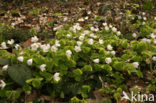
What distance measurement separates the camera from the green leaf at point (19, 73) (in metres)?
2.20

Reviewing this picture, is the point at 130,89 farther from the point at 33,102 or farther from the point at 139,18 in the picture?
the point at 139,18

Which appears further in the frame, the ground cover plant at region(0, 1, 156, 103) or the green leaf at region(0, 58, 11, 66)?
the green leaf at region(0, 58, 11, 66)

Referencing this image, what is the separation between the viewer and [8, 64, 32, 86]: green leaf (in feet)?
7.21

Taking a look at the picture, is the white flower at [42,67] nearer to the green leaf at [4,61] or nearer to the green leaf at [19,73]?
the green leaf at [19,73]

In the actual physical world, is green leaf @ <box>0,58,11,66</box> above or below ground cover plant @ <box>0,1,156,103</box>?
above

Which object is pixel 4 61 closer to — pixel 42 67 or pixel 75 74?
pixel 42 67

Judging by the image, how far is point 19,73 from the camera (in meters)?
2.24

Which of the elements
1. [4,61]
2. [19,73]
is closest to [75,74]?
[19,73]

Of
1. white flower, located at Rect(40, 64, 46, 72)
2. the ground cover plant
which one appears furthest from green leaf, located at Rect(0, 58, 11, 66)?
white flower, located at Rect(40, 64, 46, 72)

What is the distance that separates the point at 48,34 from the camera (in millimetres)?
3961

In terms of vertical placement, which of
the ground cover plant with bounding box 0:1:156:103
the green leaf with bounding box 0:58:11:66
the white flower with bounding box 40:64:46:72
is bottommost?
the ground cover plant with bounding box 0:1:156:103

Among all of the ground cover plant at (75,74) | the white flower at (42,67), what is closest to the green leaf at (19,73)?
the ground cover plant at (75,74)

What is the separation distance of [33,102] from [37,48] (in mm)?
788

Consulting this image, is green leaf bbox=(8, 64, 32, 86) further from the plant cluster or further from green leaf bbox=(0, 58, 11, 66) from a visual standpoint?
green leaf bbox=(0, 58, 11, 66)
